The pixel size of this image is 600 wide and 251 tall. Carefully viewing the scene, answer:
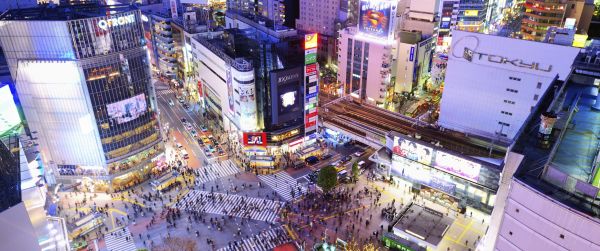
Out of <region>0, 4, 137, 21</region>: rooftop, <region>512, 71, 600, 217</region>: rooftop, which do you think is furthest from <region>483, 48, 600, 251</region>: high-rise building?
<region>0, 4, 137, 21</region>: rooftop

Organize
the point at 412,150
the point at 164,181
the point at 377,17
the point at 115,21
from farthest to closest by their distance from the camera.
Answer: the point at 377,17 < the point at 164,181 < the point at 412,150 < the point at 115,21

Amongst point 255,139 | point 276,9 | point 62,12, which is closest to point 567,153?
point 255,139

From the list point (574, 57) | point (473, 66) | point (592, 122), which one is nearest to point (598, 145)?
point (592, 122)

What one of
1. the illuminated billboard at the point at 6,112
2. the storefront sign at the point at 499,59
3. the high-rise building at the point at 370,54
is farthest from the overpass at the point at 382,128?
the illuminated billboard at the point at 6,112

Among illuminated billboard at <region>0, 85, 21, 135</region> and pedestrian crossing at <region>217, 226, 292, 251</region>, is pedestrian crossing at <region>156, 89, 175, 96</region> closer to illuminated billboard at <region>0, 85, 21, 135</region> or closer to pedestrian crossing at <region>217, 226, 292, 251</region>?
pedestrian crossing at <region>217, 226, 292, 251</region>

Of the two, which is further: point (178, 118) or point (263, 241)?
point (178, 118)

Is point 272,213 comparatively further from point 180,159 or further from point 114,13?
point 114,13

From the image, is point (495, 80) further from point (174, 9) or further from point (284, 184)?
point (174, 9)
